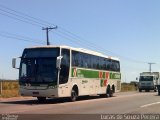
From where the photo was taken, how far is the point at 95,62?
32594 millimetres

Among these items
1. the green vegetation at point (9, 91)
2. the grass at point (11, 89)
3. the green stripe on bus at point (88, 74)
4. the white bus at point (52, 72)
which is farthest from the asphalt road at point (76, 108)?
the green vegetation at point (9, 91)

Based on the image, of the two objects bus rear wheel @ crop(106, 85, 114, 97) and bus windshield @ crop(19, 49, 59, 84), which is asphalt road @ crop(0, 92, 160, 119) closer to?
bus windshield @ crop(19, 49, 59, 84)

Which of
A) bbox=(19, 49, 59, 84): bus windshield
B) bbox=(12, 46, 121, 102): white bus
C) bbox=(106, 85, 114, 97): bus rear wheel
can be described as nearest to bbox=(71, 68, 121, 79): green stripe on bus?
bbox=(12, 46, 121, 102): white bus

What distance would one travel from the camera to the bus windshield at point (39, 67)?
25.8 meters

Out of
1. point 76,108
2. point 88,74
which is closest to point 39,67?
point 76,108

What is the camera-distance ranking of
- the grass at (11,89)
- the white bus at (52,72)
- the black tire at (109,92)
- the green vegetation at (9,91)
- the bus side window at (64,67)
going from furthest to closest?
the grass at (11,89), the green vegetation at (9,91), the black tire at (109,92), the bus side window at (64,67), the white bus at (52,72)

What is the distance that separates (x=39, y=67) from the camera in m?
25.9

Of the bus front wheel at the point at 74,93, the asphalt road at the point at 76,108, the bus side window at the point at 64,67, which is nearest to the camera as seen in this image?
the asphalt road at the point at 76,108

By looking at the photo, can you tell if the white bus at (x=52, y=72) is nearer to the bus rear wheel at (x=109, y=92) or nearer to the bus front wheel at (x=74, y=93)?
the bus front wheel at (x=74, y=93)

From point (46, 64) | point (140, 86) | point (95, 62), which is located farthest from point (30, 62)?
point (140, 86)

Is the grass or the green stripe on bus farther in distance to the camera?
the grass

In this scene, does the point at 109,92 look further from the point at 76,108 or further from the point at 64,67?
the point at 76,108

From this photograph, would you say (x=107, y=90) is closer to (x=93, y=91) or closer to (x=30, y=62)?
(x=93, y=91)

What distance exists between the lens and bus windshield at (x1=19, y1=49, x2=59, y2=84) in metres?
25.8
